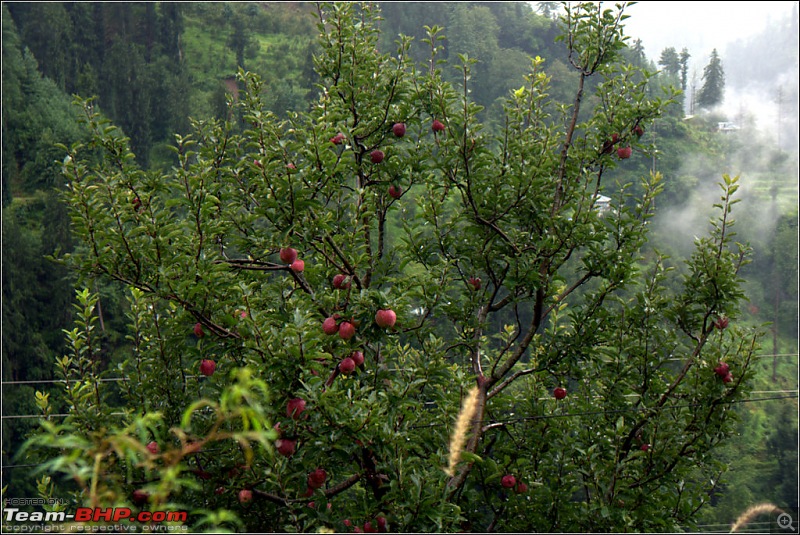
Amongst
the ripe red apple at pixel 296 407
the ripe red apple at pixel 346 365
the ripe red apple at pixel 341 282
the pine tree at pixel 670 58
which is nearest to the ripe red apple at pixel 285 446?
the ripe red apple at pixel 296 407

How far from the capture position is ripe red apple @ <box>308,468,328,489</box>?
4.47 metres

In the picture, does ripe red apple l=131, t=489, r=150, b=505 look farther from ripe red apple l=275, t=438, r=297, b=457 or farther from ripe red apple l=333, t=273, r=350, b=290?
ripe red apple l=333, t=273, r=350, b=290

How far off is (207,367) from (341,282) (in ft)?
3.37

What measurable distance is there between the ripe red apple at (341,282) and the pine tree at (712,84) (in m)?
77.9

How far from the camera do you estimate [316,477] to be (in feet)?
14.7

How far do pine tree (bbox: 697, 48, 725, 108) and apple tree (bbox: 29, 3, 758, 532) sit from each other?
76.3 m

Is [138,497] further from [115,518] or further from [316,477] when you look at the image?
[115,518]

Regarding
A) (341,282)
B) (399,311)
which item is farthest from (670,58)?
(399,311)

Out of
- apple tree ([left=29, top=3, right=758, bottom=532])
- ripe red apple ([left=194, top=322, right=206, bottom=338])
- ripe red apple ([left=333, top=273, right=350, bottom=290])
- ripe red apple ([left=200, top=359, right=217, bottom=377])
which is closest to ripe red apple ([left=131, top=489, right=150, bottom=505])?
apple tree ([left=29, top=3, right=758, bottom=532])

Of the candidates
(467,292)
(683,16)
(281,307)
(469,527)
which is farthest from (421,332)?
(683,16)

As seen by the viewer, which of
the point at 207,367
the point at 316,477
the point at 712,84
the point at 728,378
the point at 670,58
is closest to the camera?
the point at 316,477

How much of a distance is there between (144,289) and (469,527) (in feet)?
11.0

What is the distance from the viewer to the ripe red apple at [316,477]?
447 cm

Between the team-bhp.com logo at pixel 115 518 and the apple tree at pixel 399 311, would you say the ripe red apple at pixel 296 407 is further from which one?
the team-bhp.com logo at pixel 115 518
